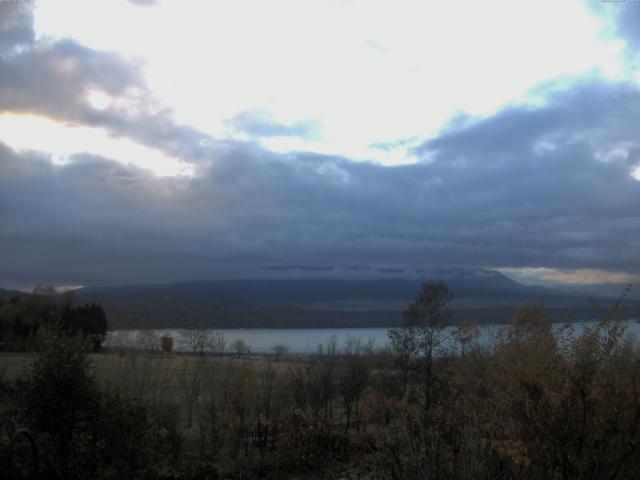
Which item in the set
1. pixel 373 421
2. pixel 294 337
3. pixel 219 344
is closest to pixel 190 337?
pixel 294 337

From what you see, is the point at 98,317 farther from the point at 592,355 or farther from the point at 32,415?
the point at 592,355

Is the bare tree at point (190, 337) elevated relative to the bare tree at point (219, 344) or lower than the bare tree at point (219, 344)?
lower

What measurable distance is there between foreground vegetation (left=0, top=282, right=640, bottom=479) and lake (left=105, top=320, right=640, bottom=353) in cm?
134

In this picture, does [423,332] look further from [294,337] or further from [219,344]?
[294,337]

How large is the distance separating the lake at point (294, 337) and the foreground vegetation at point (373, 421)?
52.8 inches

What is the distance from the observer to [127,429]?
1159cm

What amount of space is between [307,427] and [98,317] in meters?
77.2

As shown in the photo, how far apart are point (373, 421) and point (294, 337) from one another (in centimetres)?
12923

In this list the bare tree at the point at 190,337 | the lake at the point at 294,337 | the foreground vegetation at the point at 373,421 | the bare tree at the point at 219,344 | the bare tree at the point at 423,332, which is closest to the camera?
the foreground vegetation at the point at 373,421

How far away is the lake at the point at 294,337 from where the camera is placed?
25091mm

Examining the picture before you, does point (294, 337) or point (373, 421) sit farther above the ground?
point (373, 421)

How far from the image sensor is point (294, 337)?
144 meters

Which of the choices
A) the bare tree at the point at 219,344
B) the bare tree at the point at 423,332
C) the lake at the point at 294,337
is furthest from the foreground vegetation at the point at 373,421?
the bare tree at the point at 219,344

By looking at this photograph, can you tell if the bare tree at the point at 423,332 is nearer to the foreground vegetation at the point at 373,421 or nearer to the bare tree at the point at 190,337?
the foreground vegetation at the point at 373,421
